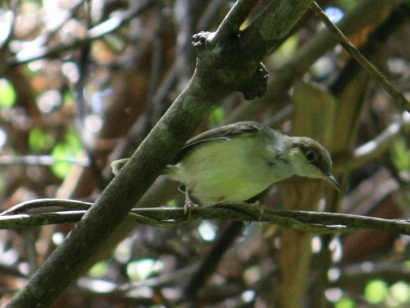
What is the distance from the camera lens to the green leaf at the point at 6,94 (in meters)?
6.35

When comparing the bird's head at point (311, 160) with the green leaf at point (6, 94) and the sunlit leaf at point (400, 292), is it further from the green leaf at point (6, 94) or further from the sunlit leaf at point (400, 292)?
the green leaf at point (6, 94)

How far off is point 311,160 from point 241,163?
527 mm

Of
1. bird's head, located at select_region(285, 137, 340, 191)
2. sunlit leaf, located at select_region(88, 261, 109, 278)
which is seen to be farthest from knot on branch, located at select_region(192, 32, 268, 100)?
sunlit leaf, located at select_region(88, 261, 109, 278)

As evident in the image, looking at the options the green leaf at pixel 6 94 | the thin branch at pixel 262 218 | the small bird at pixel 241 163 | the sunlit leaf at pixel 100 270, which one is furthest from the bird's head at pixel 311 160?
the green leaf at pixel 6 94

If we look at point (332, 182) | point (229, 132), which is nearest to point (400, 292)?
point (332, 182)

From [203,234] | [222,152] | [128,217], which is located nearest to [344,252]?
[203,234]

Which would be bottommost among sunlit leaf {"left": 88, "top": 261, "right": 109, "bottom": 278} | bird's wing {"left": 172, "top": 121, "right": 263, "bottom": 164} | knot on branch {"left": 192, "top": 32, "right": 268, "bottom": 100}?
sunlit leaf {"left": 88, "top": 261, "right": 109, "bottom": 278}

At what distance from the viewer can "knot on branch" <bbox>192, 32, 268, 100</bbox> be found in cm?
194

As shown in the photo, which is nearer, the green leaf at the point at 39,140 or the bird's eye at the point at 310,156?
the bird's eye at the point at 310,156

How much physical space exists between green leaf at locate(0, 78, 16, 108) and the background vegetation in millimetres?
16

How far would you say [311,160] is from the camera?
4.23m

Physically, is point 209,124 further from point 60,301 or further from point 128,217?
point 128,217

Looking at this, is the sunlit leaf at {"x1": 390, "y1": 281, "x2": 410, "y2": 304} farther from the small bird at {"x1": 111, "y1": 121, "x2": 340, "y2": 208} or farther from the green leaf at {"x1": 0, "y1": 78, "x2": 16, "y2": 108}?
the green leaf at {"x1": 0, "y1": 78, "x2": 16, "y2": 108}

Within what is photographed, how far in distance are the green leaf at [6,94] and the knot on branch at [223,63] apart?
15.1 ft
